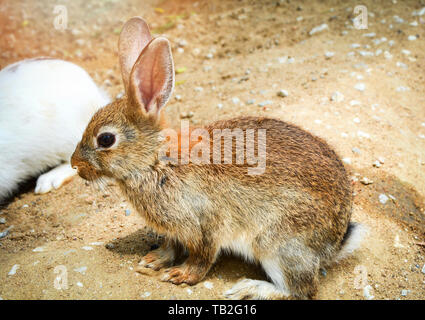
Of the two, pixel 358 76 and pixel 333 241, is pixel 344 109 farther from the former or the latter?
pixel 333 241

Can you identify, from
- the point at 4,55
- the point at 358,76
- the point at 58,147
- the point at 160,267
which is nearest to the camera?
the point at 160,267

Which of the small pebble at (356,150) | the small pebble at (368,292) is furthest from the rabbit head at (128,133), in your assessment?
the small pebble at (356,150)

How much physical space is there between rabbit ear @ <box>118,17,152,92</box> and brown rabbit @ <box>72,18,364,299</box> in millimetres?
296

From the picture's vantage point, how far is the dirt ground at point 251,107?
10.4ft

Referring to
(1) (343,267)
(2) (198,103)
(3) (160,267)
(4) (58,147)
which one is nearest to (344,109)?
(2) (198,103)

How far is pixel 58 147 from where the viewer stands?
16.0 ft

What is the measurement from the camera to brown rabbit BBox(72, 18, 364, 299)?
9.55 feet

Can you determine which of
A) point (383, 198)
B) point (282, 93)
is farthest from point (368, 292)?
point (282, 93)

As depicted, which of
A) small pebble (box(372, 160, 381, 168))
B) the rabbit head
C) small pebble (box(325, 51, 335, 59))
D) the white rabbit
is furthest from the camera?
small pebble (box(325, 51, 335, 59))

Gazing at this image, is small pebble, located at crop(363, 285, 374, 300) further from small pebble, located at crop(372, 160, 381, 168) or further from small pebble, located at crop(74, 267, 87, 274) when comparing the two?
small pebble, located at crop(74, 267, 87, 274)

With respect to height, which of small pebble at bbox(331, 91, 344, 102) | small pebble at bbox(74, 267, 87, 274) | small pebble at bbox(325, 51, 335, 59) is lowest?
small pebble at bbox(74, 267, 87, 274)

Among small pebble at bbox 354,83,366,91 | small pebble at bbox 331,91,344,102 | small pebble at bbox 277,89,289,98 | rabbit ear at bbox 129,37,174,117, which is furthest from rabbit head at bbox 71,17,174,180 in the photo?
small pebble at bbox 354,83,366,91

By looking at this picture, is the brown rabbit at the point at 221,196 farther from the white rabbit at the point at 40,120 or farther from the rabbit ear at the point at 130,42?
the white rabbit at the point at 40,120
